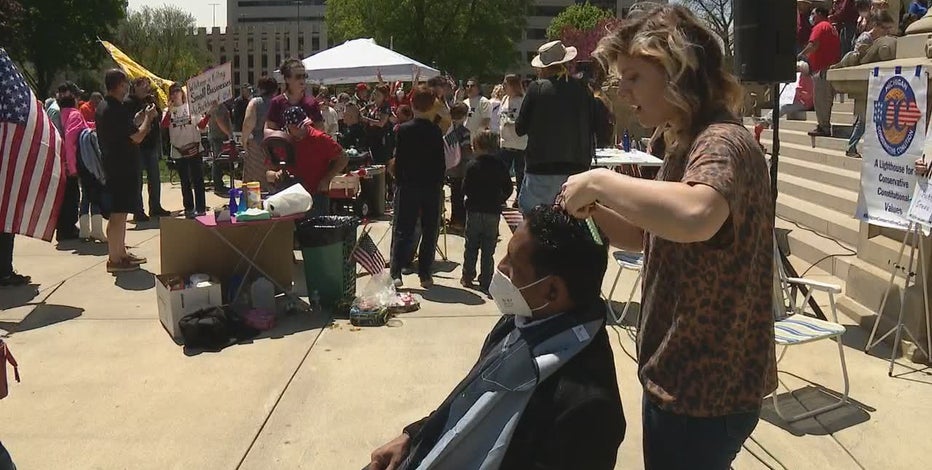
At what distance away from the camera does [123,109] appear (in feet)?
24.4

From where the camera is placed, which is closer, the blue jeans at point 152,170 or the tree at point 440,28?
the blue jeans at point 152,170

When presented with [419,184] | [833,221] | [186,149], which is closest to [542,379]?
[419,184]

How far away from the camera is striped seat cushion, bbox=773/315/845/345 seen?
13.2 feet

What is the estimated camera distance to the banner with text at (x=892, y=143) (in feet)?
16.0

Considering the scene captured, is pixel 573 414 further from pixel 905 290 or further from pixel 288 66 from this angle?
pixel 288 66

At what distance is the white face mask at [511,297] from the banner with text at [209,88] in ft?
31.7

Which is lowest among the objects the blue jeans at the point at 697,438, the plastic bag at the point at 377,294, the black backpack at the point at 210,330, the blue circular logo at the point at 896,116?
the black backpack at the point at 210,330

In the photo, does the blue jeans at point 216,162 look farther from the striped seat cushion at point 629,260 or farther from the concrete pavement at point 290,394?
the striped seat cushion at point 629,260

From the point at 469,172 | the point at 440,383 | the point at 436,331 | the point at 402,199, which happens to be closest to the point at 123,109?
the point at 402,199

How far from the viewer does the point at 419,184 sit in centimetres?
679

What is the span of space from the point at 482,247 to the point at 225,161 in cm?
744

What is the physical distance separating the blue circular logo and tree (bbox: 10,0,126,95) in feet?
155

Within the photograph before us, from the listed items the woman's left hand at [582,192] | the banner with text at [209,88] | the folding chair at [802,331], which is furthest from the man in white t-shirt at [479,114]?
the woman's left hand at [582,192]

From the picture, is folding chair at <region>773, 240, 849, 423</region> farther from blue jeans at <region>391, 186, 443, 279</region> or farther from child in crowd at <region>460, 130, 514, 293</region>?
A: blue jeans at <region>391, 186, 443, 279</region>
